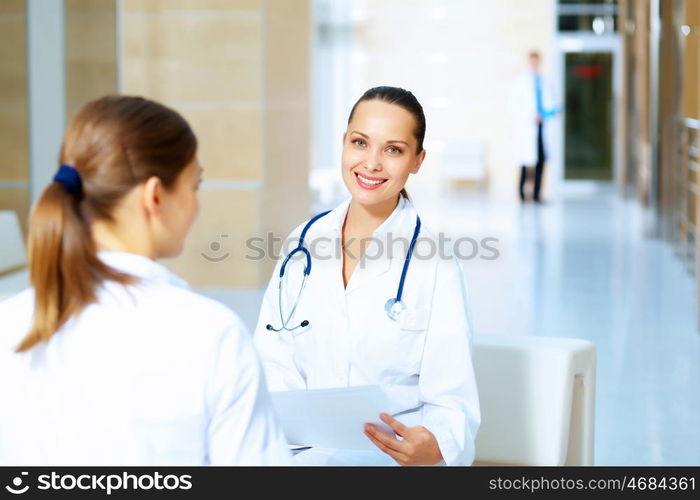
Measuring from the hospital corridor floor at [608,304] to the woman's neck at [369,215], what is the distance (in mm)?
2102

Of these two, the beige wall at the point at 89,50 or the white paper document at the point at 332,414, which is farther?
the beige wall at the point at 89,50

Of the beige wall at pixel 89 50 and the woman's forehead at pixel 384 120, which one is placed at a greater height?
the beige wall at pixel 89 50

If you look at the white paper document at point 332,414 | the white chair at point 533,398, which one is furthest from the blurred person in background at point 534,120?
the white paper document at point 332,414

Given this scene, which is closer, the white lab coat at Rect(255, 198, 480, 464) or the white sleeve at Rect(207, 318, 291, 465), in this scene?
the white sleeve at Rect(207, 318, 291, 465)

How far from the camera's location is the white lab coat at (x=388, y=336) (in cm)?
256

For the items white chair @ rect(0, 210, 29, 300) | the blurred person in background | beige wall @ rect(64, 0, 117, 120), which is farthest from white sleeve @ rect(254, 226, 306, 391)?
the blurred person in background

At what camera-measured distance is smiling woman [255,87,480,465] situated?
2.56 metres

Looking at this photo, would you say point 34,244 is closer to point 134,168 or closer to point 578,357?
point 134,168

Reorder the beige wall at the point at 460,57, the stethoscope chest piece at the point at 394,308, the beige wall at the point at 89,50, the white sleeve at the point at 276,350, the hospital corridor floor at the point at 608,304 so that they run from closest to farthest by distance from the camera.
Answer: the stethoscope chest piece at the point at 394,308
the white sleeve at the point at 276,350
the hospital corridor floor at the point at 608,304
the beige wall at the point at 89,50
the beige wall at the point at 460,57

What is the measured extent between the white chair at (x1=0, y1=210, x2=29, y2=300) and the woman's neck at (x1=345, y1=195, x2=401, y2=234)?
11.0 feet

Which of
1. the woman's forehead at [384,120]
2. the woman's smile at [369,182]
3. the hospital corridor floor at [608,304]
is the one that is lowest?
the hospital corridor floor at [608,304]

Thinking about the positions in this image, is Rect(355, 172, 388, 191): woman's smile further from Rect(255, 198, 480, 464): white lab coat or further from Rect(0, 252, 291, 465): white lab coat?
Rect(0, 252, 291, 465): white lab coat

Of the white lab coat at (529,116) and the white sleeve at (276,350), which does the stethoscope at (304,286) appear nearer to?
the white sleeve at (276,350)

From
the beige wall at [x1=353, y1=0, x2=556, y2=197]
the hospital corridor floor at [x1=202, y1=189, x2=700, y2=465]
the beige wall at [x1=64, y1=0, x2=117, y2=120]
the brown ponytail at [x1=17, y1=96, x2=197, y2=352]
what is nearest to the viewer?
the brown ponytail at [x1=17, y1=96, x2=197, y2=352]
